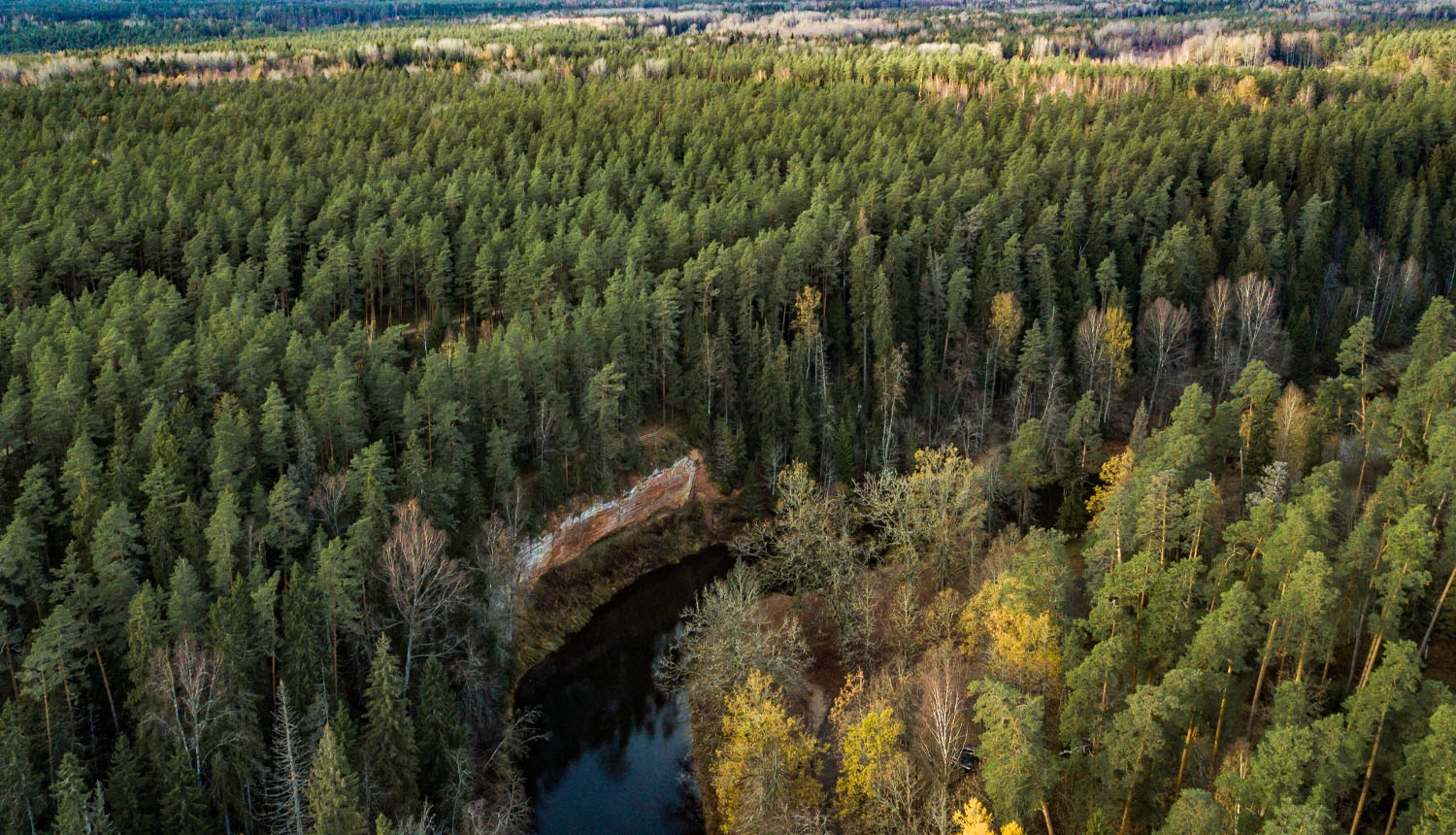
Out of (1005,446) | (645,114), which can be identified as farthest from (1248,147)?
(645,114)

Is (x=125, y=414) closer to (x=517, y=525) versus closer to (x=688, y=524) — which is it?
(x=517, y=525)

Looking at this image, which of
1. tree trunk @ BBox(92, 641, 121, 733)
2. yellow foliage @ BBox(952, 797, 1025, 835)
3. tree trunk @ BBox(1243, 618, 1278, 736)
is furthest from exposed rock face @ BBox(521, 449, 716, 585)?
tree trunk @ BBox(1243, 618, 1278, 736)

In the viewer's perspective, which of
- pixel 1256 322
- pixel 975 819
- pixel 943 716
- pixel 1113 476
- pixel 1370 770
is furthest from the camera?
pixel 1256 322

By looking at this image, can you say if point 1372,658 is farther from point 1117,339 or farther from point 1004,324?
point 1004,324

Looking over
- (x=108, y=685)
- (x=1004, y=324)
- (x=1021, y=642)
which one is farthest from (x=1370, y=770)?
Result: (x=1004, y=324)

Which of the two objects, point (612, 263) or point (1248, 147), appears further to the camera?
point (1248, 147)

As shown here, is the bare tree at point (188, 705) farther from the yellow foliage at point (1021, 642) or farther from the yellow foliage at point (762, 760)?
the yellow foliage at point (1021, 642)

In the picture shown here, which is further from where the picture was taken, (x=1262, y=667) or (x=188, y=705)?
(x=1262, y=667)
